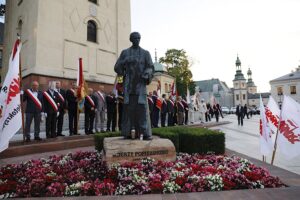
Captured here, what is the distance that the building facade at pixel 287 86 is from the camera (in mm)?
71656

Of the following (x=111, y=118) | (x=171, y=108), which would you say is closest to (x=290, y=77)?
(x=171, y=108)

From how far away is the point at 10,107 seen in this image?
5898 mm

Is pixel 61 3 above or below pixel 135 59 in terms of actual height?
above

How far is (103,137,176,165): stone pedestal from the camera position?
527cm

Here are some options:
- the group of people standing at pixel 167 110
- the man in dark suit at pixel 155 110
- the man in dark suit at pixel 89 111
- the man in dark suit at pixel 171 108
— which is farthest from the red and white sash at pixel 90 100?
the man in dark suit at pixel 171 108

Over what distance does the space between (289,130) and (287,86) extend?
7781cm

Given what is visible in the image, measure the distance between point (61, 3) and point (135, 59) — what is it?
503 inches

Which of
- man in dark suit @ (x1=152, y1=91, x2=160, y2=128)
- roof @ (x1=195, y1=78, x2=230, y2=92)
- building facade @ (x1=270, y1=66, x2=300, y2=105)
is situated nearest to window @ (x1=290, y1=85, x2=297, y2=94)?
building facade @ (x1=270, y1=66, x2=300, y2=105)

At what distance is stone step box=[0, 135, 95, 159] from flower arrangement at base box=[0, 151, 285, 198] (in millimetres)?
1625

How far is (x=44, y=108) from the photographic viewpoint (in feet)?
28.4

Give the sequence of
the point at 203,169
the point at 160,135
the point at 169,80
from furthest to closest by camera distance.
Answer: the point at 169,80 < the point at 160,135 < the point at 203,169

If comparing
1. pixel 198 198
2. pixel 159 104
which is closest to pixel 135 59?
pixel 198 198

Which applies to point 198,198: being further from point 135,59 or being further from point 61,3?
point 61,3

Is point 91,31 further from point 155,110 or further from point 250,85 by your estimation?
point 250,85
